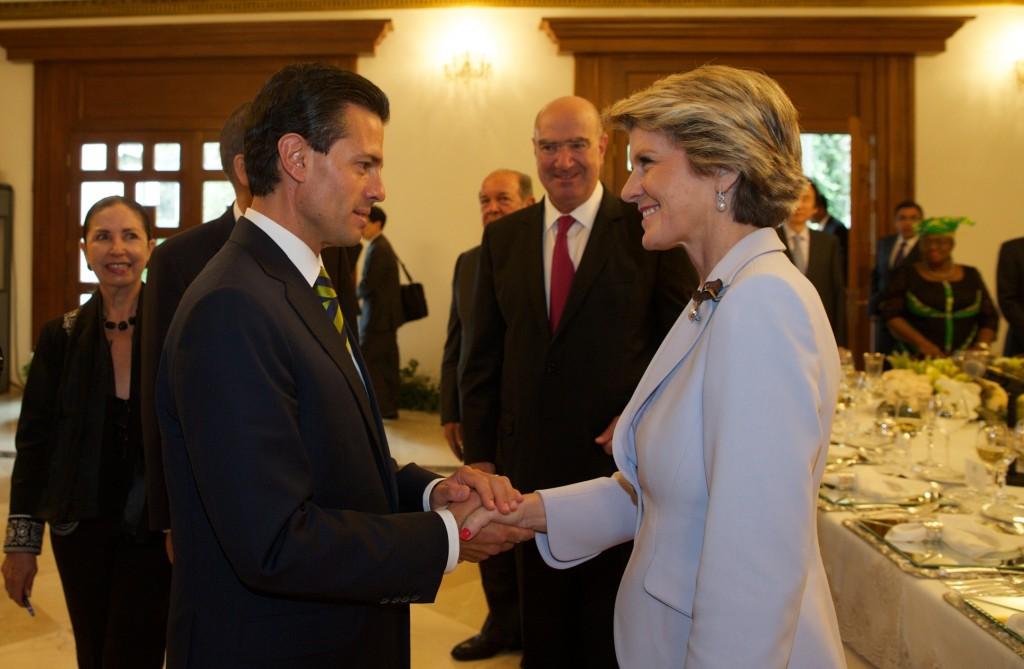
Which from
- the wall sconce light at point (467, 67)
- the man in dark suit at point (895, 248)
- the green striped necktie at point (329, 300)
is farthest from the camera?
the wall sconce light at point (467, 67)

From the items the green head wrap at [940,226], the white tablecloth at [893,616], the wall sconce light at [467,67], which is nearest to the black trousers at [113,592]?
the white tablecloth at [893,616]

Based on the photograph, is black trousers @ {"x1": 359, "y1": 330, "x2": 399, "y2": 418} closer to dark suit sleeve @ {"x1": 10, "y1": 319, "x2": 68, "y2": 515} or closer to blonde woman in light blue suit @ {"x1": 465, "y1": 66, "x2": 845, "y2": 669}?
dark suit sleeve @ {"x1": 10, "y1": 319, "x2": 68, "y2": 515}

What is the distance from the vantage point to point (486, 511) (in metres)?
1.98

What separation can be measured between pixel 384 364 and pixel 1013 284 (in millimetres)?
4790

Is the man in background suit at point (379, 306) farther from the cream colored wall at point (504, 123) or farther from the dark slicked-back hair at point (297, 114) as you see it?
the dark slicked-back hair at point (297, 114)

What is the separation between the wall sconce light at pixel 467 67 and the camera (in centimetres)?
919

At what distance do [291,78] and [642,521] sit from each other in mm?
946

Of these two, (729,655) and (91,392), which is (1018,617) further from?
(91,392)

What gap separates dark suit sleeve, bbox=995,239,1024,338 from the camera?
22.9ft

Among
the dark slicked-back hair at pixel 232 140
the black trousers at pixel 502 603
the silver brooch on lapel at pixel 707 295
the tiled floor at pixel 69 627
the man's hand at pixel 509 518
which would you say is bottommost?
the tiled floor at pixel 69 627

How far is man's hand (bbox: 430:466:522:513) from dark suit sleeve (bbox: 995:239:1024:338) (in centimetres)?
605

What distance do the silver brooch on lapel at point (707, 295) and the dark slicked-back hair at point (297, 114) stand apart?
64 cm

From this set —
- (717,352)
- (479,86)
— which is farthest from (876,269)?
(717,352)

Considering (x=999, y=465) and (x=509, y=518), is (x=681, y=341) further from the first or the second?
(x=999, y=465)
